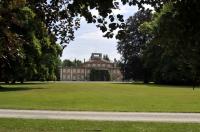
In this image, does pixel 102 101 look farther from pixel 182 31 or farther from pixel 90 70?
pixel 90 70

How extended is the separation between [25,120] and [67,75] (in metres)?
180

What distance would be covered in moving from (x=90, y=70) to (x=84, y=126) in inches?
6829

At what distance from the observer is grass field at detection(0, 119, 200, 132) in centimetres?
1666

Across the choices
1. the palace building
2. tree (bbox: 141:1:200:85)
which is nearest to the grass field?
tree (bbox: 141:1:200:85)

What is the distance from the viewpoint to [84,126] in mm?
17812

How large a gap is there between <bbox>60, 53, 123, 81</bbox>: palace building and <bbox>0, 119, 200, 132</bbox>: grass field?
169 metres

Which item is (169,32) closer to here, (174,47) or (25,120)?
(174,47)

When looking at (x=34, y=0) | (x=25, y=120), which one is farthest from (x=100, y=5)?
(x=25, y=120)

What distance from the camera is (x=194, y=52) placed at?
327 inches

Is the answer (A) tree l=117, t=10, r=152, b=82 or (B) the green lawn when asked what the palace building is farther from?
(B) the green lawn

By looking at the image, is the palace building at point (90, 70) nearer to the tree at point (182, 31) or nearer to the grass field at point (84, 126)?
the grass field at point (84, 126)

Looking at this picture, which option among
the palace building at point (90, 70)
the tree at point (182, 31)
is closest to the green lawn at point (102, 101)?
the tree at point (182, 31)

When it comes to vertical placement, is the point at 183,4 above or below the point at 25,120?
above

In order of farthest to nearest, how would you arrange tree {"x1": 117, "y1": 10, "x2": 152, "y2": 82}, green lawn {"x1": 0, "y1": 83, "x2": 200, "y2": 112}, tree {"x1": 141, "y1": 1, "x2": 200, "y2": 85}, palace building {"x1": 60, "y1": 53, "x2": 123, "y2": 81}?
palace building {"x1": 60, "y1": 53, "x2": 123, "y2": 81} < tree {"x1": 117, "y1": 10, "x2": 152, "y2": 82} < green lawn {"x1": 0, "y1": 83, "x2": 200, "y2": 112} < tree {"x1": 141, "y1": 1, "x2": 200, "y2": 85}
